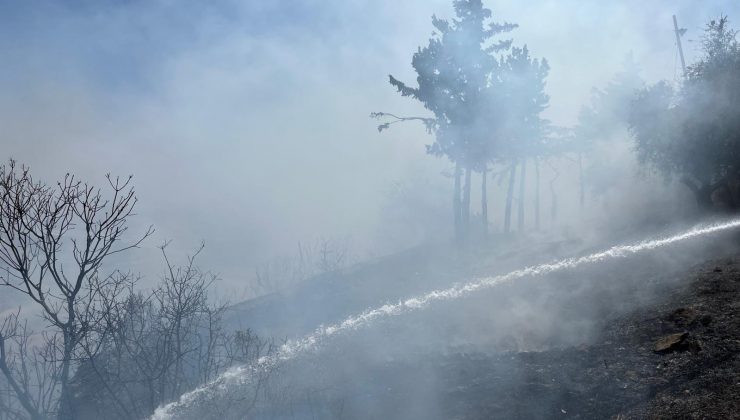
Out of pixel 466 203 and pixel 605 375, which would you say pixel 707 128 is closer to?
pixel 466 203

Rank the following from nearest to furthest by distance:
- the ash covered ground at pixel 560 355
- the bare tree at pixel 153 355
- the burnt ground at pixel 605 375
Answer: the burnt ground at pixel 605 375 → the ash covered ground at pixel 560 355 → the bare tree at pixel 153 355

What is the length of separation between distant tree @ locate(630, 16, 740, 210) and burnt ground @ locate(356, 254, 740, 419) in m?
12.0

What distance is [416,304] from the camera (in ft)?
60.8

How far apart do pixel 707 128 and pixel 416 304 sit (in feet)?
49.1

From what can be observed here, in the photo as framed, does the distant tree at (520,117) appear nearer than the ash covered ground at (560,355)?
No

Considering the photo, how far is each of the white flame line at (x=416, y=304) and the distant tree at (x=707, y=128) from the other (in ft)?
14.4

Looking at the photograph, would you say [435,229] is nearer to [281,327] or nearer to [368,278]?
[368,278]

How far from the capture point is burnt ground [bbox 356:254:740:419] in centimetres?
662

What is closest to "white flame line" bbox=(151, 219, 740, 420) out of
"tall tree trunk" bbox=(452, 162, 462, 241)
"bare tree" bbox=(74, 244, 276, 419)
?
"bare tree" bbox=(74, 244, 276, 419)

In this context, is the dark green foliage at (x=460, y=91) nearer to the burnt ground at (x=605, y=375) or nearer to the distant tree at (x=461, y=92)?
the distant tree at (x=461, y=92)

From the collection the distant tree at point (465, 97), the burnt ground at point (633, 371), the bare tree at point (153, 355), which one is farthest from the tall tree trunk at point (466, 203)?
the burnt ground at point (633, 371)

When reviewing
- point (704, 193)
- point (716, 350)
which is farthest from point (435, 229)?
point (716, 350)

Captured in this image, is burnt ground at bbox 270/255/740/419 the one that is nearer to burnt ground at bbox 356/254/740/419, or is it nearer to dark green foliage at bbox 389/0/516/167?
burnt ground at bbox 356/254/740/419

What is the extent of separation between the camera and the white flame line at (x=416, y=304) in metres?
12.9
